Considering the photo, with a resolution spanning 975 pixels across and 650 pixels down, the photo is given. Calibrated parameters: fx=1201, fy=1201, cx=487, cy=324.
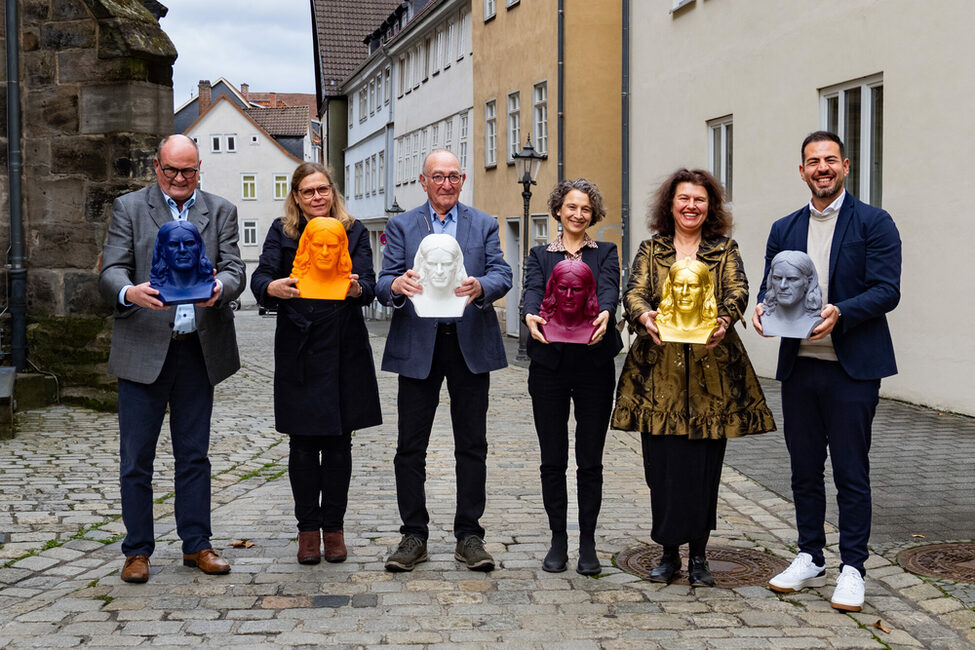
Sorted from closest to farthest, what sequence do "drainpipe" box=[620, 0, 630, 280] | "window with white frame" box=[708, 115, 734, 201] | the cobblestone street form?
the cobblestone street → "window with white frame" box=[708, 115, 734, 201] → "drainpipe" box=[620, 0, 630, 280]

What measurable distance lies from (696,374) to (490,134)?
82.1 ft

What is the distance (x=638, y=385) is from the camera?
227 inches

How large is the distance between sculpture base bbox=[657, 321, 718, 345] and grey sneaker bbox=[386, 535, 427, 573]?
1.74m

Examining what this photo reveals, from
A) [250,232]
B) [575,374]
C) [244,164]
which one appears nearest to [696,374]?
[575,374]

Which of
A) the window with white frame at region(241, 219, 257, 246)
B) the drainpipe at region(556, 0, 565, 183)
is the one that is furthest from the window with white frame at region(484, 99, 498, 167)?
the window with white frame at region(241, 219, 257, 246)

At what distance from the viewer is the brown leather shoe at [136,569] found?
578cm

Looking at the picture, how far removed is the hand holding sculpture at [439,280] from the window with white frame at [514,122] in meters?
22.1

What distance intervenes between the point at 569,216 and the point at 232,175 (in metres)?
69.4

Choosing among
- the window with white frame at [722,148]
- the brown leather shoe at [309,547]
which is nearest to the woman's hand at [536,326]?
the brown leather shoe at [309,547]

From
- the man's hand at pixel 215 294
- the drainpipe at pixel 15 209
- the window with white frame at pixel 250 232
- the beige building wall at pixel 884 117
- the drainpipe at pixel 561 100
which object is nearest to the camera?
the man's hand at pixel 215 294

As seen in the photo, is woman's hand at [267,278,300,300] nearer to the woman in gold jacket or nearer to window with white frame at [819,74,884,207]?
the woman in gold jacket

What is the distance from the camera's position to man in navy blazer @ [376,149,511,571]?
6102mm

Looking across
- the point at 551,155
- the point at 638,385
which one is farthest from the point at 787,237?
the point at 551,155

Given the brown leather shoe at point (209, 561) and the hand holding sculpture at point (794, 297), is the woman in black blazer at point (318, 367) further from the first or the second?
the hand holding sculpture at point (794, 297)
